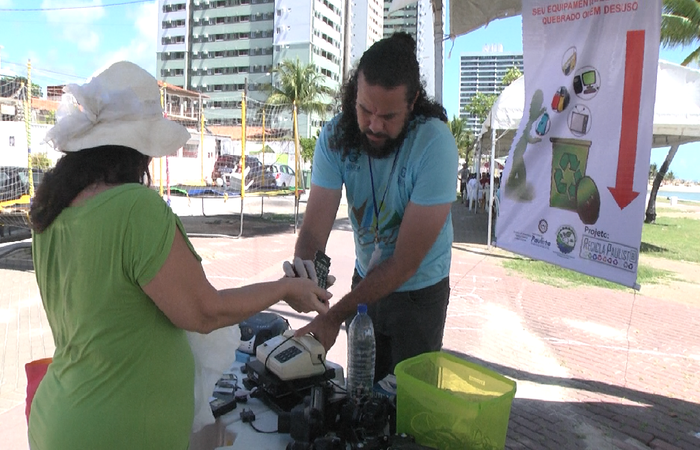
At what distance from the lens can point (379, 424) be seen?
5.85 ft

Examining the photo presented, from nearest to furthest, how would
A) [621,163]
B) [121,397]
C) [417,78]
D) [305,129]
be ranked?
[121,397], [417,78], [621,163], [305,129]

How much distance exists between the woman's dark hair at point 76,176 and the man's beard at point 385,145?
0.95 meters

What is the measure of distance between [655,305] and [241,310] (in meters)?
7.50

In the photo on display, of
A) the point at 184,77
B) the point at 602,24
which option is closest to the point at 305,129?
the point at 184,77

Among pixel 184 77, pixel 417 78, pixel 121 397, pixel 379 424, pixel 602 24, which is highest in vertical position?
pixel 184 77

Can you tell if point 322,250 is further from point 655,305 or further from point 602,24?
point 655,305

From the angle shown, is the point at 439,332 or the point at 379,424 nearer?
the point at 379,424

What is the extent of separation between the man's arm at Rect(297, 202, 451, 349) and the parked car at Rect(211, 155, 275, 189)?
1339cm

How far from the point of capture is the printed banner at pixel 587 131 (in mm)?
2502

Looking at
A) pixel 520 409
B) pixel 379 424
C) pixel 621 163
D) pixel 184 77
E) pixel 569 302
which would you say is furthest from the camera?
pixel 184 77

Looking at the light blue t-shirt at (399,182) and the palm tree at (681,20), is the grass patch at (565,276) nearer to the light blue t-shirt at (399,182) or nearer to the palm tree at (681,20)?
the light blue t-shirt at (399,182)

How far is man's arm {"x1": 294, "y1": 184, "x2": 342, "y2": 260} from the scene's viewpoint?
7.44 feet

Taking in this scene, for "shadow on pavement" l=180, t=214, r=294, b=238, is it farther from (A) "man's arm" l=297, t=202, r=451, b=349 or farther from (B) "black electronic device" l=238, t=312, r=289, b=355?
(A) "man's arm" l=297, t=202, r=451, b=349

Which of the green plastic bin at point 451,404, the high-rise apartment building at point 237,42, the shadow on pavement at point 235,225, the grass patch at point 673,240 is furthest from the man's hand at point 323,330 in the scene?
the high-rise apartment building at point 237,42
